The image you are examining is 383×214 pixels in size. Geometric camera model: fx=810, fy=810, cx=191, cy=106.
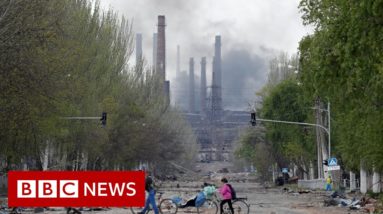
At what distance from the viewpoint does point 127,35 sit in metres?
84.2

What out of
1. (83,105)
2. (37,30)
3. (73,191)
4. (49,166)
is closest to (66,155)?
(49,166)

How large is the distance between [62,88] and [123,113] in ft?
149

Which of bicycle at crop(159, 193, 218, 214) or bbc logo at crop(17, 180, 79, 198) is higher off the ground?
bbc logo at crop(17, 180, 79, 198)

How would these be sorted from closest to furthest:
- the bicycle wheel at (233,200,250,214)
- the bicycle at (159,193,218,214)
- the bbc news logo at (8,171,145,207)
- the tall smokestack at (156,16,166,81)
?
the bbc news logo at (8,171,145,207), the bicycle wheel at (233,200,250,214), the bicycle at (159,193,218,214), the tall smokestack at (156,16,166,81)

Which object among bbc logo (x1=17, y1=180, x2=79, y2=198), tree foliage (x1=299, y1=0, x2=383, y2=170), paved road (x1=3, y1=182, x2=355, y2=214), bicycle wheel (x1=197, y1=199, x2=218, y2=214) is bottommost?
paved road (x1=3, y1=182, x2=355, y2=214)

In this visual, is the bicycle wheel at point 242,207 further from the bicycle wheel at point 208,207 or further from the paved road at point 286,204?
the paved road at point 286,204

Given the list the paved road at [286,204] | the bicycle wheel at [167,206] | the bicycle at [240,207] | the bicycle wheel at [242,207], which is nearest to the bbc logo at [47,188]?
the bicycle at [240,207]

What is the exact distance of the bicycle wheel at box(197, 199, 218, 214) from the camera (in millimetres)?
35822

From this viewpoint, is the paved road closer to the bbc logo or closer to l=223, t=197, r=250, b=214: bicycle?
l=223, t=197, r=250, b=214: bicycle

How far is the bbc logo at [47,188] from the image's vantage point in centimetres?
1445

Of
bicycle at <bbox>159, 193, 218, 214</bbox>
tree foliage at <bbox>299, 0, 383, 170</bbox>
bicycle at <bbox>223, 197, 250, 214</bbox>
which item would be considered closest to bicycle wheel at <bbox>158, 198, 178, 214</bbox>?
bicycle at <bbox>159, 193, 218, 214</bbox>

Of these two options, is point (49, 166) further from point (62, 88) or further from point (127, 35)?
point (62, 88)

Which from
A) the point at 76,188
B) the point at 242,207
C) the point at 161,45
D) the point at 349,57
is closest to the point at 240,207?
the point at 242,207

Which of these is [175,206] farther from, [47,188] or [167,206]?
[47,188]
